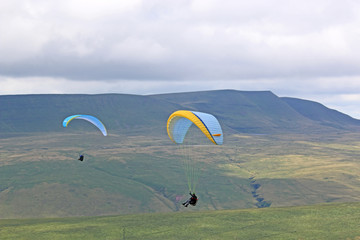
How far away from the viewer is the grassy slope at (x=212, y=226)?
7375 centimetres

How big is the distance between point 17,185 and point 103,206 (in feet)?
139

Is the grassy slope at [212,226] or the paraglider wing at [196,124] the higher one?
the paraglider wing at [196,124]

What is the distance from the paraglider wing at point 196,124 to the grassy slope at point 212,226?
29.4 meters

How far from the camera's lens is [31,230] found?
269 ft

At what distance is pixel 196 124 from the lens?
4231 centimetres

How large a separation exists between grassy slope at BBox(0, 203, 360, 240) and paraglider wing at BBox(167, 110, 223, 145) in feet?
96.5

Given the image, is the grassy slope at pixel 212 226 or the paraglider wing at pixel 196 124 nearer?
the paraglider wing at pixel 196 124

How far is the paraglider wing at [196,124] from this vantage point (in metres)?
40.1

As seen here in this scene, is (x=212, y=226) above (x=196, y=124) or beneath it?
beneath

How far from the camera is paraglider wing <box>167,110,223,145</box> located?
40125 millimetres

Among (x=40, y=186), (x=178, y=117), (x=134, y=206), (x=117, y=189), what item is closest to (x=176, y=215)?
(x=178, y=117)

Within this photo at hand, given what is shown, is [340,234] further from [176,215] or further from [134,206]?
[134,206]

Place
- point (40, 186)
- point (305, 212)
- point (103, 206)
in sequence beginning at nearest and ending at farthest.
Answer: point (305, 212) < point (103, 206) < point (40, 186)

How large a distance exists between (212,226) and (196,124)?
43.1 meters
